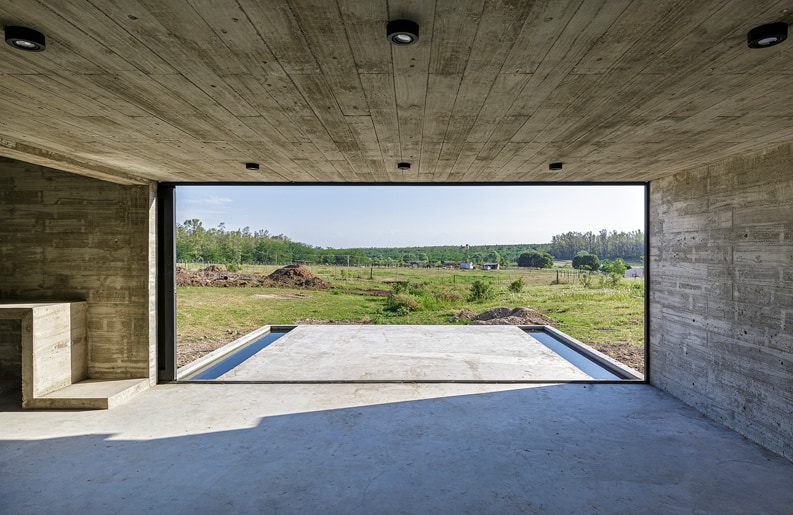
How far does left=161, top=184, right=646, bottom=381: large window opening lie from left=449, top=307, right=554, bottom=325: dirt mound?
86 millimetres

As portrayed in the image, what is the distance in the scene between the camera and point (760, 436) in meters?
3.39

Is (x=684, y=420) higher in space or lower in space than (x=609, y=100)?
lower

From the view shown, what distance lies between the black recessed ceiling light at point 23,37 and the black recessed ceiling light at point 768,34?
304 cm

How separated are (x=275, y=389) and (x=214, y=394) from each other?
27.8 inches

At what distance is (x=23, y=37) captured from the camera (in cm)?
158

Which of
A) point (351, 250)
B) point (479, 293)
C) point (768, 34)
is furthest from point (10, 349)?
point (351, 250)

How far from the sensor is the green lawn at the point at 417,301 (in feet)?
40.5

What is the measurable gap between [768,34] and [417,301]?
1626 cm

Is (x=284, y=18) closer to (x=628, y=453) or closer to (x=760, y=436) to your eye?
(x=628, y=453)

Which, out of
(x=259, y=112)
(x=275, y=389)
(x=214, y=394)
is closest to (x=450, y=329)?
(x=275, y=389)

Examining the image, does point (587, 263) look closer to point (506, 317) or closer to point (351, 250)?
point (506, 317)

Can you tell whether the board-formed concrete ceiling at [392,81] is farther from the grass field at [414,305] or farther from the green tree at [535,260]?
the green tree at [535,260]

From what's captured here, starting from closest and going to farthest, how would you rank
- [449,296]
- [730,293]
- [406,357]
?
[730,293]
[406,357]
[449,296]

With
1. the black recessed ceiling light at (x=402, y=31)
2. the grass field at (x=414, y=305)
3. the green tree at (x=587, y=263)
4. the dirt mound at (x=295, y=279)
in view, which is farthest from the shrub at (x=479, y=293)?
the black recessed ceiling light at (x=402, y=31)
